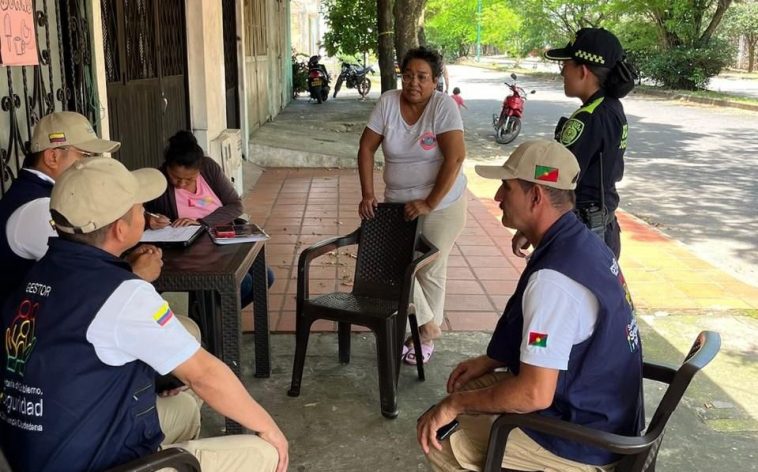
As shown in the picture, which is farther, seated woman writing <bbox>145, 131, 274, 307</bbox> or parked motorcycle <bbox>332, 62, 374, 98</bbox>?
parked motorcycle <bbox>332, 62, 374, 98</bbox>

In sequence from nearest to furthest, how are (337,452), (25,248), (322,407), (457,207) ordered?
(25,248)
(337,452)
(322,407)
(457,207)

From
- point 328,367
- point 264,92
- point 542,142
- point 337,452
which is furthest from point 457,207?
point 264,92

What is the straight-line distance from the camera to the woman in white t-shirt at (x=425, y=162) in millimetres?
3500

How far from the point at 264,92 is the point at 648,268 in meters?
8.63

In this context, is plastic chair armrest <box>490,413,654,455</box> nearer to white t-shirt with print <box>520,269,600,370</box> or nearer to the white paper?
white t-shirt with print <box>520,269,600,370</box>

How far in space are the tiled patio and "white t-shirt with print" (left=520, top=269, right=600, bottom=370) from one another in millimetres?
2446

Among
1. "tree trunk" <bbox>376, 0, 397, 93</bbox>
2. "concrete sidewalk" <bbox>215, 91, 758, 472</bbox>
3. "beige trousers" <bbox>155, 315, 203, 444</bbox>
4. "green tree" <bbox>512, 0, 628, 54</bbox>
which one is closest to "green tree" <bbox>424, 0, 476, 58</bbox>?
"green tree" <bbox>512, 0, 628, 54</bbox>

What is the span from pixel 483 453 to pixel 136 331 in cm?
103

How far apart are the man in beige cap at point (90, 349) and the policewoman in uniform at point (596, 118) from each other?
1858 mm

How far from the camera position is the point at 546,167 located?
191 cm

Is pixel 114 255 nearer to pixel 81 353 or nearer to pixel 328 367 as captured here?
pixel 81 353

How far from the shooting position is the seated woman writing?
338 cm

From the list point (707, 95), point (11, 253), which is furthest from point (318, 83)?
point (11, 253)

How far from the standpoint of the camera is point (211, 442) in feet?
6.25
